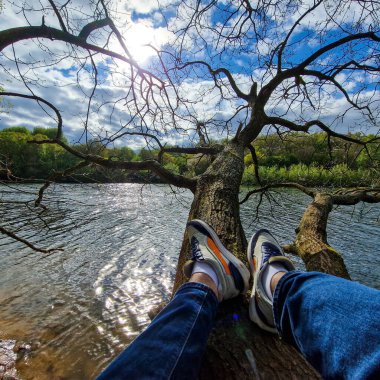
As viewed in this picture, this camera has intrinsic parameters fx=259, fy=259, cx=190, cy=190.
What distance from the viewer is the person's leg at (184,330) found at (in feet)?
2.87

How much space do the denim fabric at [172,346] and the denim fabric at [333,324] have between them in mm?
381

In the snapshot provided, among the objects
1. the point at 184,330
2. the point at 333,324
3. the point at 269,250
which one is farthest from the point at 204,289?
the point at 269,250

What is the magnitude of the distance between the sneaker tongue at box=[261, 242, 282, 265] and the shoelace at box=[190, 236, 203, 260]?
1.55 feet

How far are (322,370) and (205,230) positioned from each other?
121 cm

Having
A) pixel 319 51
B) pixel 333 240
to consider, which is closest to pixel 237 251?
pixel 319 51

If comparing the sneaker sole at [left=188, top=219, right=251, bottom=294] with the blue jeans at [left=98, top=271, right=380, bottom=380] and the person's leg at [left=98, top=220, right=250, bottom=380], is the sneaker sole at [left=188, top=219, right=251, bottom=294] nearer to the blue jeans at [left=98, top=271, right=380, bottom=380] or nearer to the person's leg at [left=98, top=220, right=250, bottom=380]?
the person's leg at [left=98, top=220, right=250, bottom=380]

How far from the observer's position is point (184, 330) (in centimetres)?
106

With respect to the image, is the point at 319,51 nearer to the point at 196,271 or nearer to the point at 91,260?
the point at 196,271

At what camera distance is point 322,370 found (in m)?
0.96

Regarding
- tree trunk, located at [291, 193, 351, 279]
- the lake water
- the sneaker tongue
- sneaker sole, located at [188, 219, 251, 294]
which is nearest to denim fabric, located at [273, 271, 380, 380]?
sneaker sole, located at [188, 219, 251, 294]

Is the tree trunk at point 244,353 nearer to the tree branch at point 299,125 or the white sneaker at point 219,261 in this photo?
the white sneaker at point 219,261

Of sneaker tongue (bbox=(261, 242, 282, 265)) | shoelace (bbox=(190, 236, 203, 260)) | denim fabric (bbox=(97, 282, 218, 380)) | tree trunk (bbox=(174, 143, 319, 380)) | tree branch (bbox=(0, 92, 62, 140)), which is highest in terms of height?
tree branch (bbox=(0, 92, 62, 140))

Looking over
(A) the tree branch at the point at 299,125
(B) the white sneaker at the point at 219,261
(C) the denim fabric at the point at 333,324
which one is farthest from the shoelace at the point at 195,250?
(A) the tree branch at the point at 299,125

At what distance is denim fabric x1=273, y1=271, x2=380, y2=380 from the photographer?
833 millimetres
